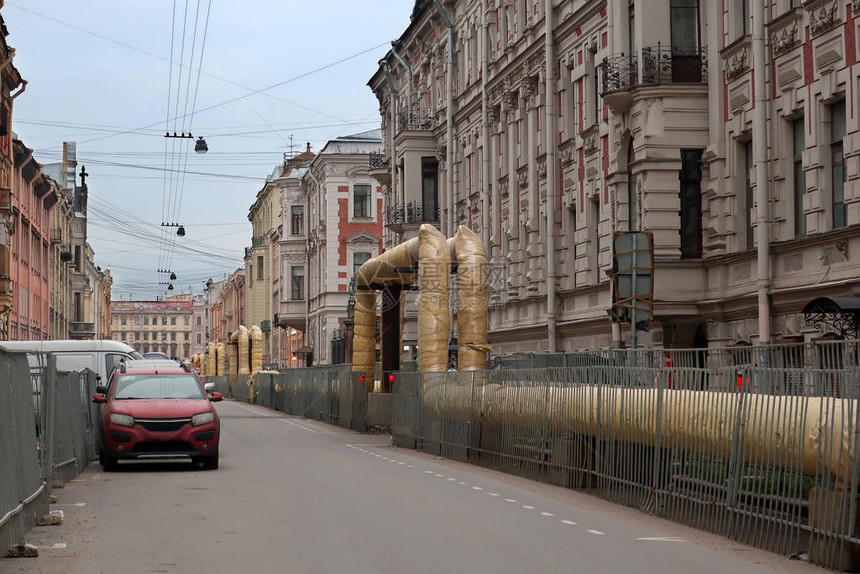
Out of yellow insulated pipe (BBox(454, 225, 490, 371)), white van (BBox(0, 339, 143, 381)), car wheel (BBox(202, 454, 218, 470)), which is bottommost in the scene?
car wheel (BBox(202, 454, 218, 470))

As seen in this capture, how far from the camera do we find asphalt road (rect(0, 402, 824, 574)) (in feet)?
34.3

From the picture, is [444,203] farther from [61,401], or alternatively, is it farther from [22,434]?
[22,434]

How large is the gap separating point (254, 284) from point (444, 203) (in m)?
64.4

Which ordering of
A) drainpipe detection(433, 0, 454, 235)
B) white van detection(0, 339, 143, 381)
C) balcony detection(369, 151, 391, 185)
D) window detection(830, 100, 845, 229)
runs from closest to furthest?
window detection(830, 100, 845, 229), white van detection(0, 339, 143, 381), drainpipe detection(433, 0, 454, 235), balcony detection(369, 151, 391, 185)

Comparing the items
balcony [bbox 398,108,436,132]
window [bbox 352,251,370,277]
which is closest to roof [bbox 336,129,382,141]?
window [bbox 352,251,370,277]

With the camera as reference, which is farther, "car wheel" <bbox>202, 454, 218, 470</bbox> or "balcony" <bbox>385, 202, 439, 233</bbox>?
"balcony" <bbox>385, 202, 439, 233</bbox>

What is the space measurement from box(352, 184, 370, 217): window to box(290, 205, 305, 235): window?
9361 millimetres

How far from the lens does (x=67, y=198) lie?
9219 cm

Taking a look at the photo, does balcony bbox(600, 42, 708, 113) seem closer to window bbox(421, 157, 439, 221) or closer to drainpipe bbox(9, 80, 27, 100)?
window bbox(421, 157, 439, 221)

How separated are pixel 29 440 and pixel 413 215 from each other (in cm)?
3670

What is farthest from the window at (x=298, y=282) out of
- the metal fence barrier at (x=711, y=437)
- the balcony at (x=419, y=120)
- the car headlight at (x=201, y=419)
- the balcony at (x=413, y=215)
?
the car headlight at (x=201, y=419)

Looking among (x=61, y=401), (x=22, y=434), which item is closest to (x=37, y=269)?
(x=61, y=401)

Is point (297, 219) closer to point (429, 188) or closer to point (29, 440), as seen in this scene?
point (429, 188)

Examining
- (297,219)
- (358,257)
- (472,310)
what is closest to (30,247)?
(358,257)
